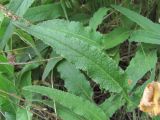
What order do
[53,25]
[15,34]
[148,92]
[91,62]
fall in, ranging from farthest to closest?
1. [15,34]
2. [53,25]
3. [91,62]
4. [148,92]

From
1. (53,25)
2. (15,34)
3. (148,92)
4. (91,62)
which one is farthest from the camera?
(15,34)

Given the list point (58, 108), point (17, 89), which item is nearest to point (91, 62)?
point (58, 108)

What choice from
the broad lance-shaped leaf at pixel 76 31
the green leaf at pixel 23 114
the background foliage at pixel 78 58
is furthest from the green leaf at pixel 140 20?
the green leaf at pixel 23 114

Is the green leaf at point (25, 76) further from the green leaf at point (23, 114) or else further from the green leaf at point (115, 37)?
the green leaf at point (115, 37)

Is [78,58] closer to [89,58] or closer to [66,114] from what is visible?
[89,58]

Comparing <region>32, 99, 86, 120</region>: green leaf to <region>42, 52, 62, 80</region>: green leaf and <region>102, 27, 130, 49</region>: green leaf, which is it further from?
<region>102, 27, 130, 49</region>: green leaf

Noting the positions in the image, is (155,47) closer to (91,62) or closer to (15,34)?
(91,62)
